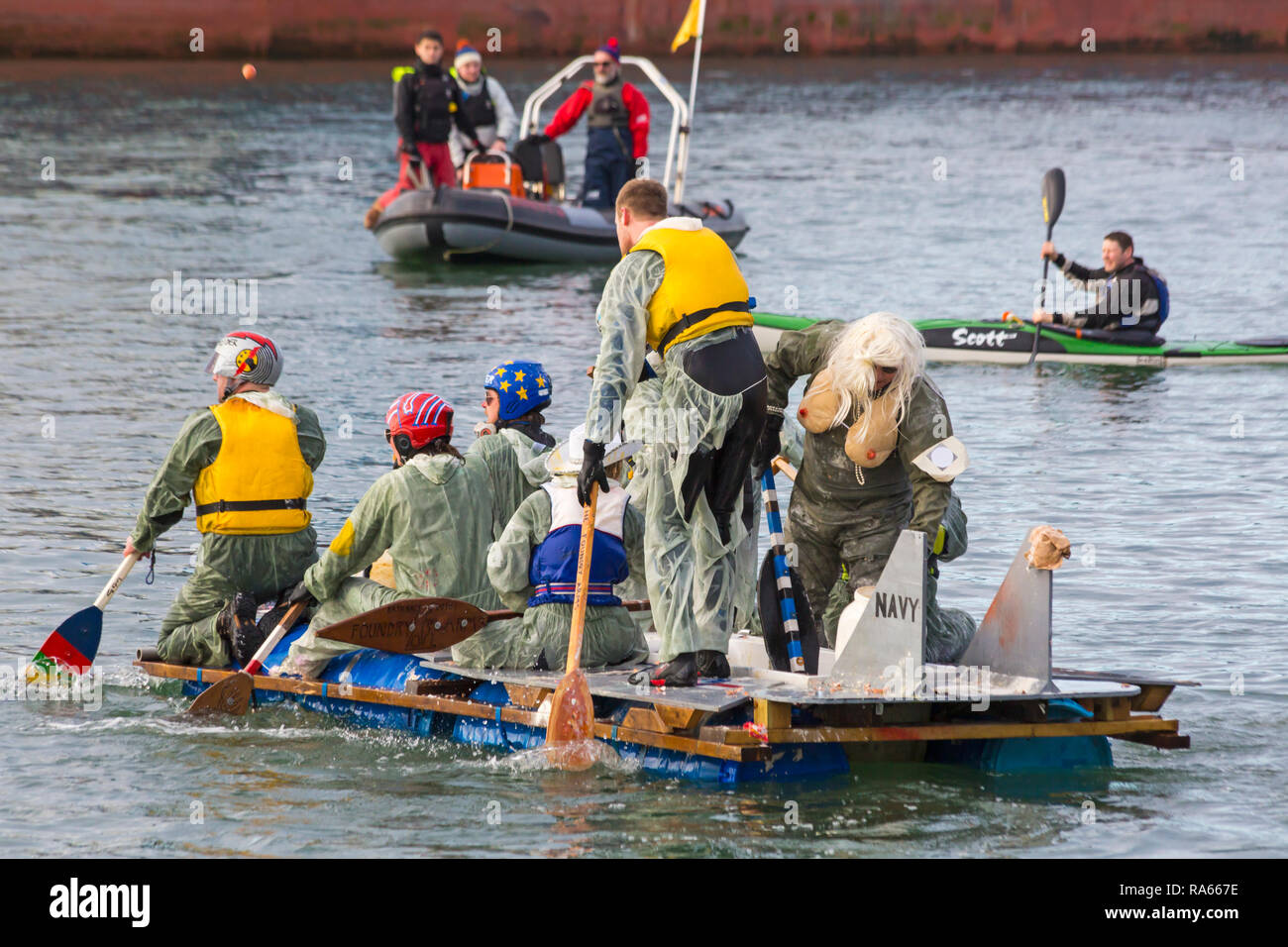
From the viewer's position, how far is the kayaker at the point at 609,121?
19.0 m

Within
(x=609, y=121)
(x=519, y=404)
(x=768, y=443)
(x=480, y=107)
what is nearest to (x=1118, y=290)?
(x=609, y=121)

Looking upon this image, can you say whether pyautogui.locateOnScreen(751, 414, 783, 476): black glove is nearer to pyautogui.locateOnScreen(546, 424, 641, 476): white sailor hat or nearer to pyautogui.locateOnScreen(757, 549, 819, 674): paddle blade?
pyautogui.locateOnScreen(757, 549, 819, 674): paddle blade

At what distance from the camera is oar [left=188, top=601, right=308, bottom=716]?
761 centimetres

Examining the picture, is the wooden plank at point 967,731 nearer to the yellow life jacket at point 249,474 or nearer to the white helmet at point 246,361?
the yellow life jacket at point 249,474

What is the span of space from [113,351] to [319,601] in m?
9.89

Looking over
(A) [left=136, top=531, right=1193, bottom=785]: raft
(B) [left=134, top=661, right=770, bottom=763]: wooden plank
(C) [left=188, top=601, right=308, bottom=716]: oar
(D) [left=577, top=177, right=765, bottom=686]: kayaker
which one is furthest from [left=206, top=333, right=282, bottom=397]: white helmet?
(D) [left=577, top=177, right=765, bottom=686]: kayaker

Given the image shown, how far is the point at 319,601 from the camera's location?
25.5 feet

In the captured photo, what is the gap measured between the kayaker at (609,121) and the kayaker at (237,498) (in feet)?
37.3

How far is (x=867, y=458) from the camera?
A: 6.97m

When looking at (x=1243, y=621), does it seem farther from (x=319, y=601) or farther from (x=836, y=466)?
(x=319, y=601)

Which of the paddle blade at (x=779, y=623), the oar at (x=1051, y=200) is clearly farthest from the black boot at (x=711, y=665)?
the oar at (x=1051, y=200)

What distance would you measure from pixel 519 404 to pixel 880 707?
2.12m

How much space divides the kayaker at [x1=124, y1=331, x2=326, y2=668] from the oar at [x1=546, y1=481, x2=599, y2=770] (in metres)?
1.70
